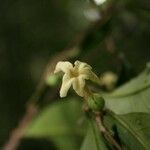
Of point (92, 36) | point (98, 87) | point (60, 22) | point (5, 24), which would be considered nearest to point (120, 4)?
point (92, 36)

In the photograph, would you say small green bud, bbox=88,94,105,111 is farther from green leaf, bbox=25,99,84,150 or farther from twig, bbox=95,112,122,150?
green leaf, bbox=25,99,84,150

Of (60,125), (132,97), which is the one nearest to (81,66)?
(132,97)

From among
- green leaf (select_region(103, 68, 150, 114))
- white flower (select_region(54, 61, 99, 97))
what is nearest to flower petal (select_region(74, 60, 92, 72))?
white flower (select_region(54, 61, 99, 97))

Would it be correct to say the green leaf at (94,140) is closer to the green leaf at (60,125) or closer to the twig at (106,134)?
the twig at (106,134)

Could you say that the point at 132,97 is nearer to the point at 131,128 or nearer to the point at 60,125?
the point at 131,128

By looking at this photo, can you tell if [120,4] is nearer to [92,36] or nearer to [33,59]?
[92,36]

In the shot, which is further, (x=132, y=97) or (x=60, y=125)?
(x=60, y=125)
